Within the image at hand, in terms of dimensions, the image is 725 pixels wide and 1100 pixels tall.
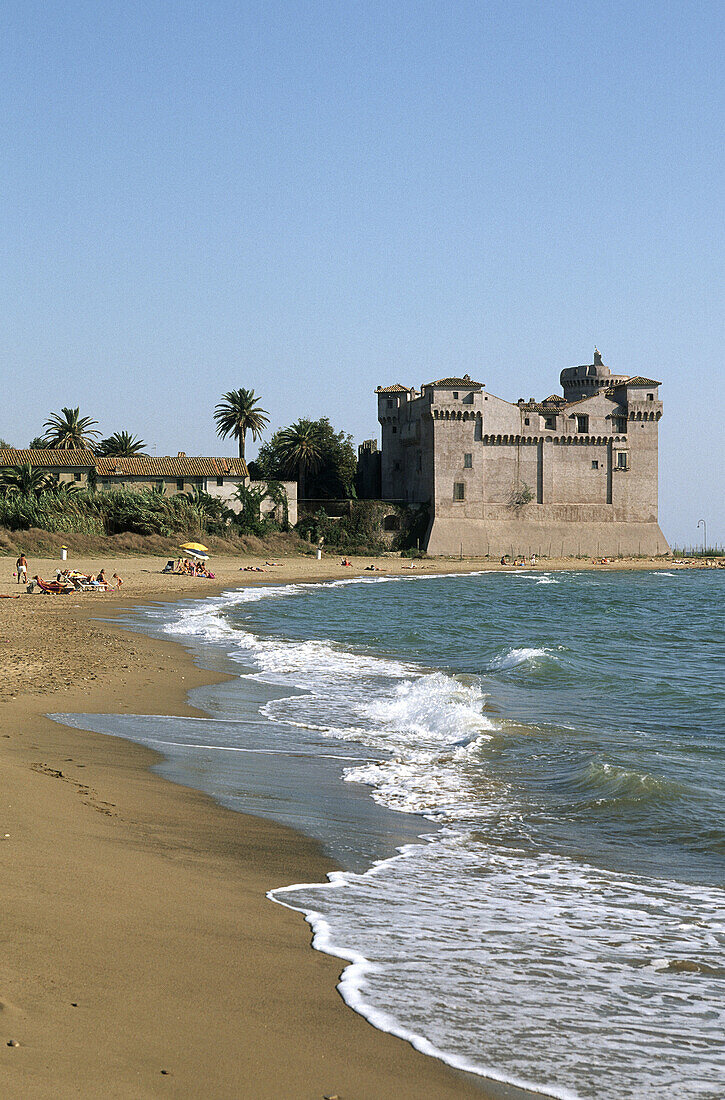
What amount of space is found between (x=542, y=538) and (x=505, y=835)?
78.9 m

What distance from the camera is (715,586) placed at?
60.7 metres

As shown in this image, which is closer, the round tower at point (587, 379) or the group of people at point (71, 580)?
the group of people at point (71, 580)

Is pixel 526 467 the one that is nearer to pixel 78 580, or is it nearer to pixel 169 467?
pixel 169 467

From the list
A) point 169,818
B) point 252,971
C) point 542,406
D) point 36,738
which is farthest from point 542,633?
point 542,406

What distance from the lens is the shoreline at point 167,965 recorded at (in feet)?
11.4

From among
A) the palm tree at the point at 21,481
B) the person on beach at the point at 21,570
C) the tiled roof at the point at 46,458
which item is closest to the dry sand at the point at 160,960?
the person on beach at the point at 21,570

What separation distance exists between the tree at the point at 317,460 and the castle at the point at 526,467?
17.1 ft

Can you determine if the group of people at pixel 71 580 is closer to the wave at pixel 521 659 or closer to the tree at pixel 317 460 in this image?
the wave at pixel 521 659

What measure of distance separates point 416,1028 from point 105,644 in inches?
691

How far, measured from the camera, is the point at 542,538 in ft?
280

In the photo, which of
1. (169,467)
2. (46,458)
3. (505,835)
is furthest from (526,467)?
(505,835)

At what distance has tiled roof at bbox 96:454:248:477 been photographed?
2744 inches

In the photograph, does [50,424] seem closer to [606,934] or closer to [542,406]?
[542,406]

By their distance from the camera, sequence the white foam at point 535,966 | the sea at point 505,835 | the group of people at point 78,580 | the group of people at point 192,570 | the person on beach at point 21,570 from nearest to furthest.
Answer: the white foam at point 535,966, the sea at point 505,835, the group of people at point 78,580, the person on beach at point 21,570, the group of people at point 192,570
